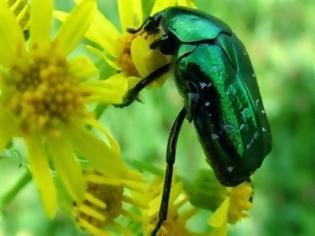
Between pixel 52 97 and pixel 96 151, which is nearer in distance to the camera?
pixel 96 151

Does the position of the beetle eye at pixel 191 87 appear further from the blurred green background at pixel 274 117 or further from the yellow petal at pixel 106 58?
the blurred green background at pixel 274 117

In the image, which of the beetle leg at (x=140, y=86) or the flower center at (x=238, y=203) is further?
the flower center at (x=238, y=203)

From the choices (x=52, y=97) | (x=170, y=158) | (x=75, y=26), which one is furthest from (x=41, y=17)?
(x=170, y=158)

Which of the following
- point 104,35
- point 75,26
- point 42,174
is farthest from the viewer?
point 104,35

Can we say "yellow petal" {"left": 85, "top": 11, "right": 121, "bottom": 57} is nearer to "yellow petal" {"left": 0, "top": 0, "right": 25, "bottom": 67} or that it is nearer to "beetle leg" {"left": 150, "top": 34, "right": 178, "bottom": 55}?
"beetle leg" {"left": 150, "top": 34, "right": 178, "bottom": 55}

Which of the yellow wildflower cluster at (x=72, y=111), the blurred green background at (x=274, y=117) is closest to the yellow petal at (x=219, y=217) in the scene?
the yellow wildflower cluster at (x=72, y=111)

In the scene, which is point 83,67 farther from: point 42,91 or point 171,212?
point 171,212
